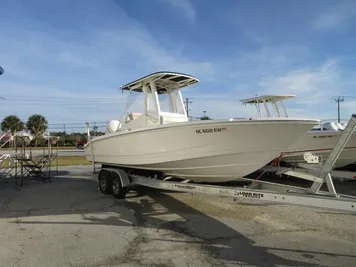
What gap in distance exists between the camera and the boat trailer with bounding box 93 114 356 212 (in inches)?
184

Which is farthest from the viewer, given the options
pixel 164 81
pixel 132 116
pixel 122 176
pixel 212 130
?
pixel 132 116

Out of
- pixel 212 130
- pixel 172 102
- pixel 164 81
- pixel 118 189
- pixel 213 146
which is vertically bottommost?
pixel 118 189

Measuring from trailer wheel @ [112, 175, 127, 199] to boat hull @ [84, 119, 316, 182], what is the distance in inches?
38.7

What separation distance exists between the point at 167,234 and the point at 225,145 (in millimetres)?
1961

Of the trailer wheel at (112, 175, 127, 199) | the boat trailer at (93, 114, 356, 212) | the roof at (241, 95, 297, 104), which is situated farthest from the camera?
the roof at (241, 95, 297, 104)

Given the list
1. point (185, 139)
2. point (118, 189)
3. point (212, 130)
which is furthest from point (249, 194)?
point (118, 189)

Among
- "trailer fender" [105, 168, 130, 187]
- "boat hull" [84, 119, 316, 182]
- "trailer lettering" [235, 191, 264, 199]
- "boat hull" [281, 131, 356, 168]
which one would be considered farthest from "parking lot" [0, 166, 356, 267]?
"boat hull" [281, 131, 356, 168]

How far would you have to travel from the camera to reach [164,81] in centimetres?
883

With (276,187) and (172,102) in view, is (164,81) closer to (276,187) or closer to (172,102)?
(172,102)

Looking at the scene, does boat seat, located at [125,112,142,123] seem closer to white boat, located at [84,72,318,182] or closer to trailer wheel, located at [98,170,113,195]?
→ white boat, located at [84,72,318,182]

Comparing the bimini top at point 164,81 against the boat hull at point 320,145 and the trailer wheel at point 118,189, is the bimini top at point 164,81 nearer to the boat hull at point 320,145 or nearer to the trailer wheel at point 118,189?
the trailer wheel at point 118,189

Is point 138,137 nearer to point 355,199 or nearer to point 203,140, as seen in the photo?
point 203,140

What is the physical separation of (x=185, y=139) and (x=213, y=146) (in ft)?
2.01

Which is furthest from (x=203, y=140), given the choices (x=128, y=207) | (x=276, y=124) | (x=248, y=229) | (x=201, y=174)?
(x=128, y=207)
